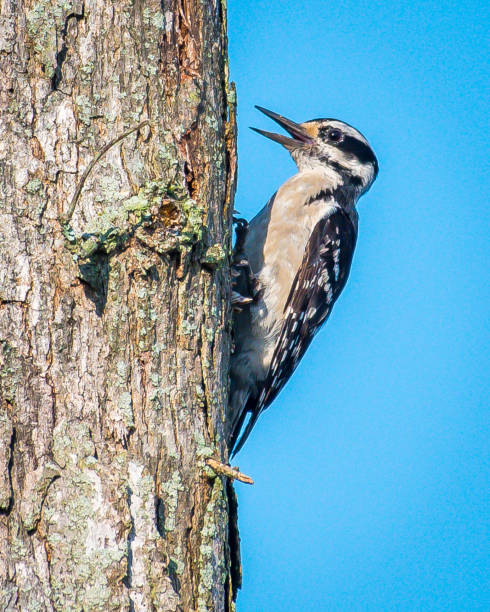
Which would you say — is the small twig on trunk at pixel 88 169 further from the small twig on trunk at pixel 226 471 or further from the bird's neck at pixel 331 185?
the bird's neck at pixel 331 185

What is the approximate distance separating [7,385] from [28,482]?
1.07 ft

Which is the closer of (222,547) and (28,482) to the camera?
(28,482)

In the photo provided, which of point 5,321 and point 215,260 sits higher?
point 215,260

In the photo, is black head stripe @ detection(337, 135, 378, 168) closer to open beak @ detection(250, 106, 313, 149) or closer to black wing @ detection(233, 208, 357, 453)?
open beak @ detection(250, 106, 313, 149)

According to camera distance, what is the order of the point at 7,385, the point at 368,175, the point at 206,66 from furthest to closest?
the point at 368,175
the point at 206,66
the point at 7,385

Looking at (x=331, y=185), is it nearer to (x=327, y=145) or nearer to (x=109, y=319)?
(x=327, y=145)

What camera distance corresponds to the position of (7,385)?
102 inches

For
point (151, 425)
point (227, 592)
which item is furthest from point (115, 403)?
point (227, 592)

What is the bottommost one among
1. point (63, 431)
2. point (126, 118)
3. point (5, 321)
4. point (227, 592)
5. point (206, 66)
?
point (227, 592)

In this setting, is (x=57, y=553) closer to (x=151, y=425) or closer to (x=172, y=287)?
(x=151, y=425)

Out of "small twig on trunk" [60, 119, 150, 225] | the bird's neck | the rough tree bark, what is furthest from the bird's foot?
"small twig on trunk" [60, 119, 150, 225]

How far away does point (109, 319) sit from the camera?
110 inches

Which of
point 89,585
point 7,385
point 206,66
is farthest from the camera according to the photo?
point 206,66

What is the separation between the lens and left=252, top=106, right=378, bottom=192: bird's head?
6117 mm
